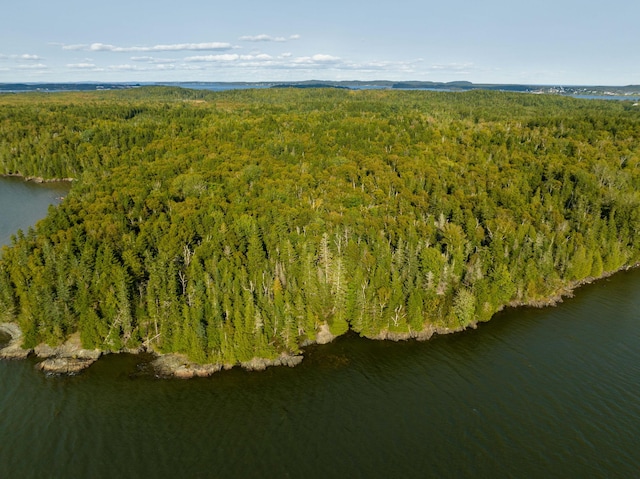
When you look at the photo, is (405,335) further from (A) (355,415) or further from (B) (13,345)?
(B) (13,345)

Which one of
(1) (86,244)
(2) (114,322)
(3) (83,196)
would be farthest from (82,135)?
(2) (114,322)

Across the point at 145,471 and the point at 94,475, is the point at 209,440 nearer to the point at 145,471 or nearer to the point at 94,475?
the point at 145,471

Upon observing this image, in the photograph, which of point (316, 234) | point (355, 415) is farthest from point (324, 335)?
point (316, 234)

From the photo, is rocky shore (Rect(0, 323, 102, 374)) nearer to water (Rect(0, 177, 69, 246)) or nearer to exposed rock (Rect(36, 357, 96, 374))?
exposed rock (Rect(36, 357, 96, 374))

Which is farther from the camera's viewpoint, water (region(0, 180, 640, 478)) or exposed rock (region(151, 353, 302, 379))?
exposed rock (region(151, 353, 302, 379))

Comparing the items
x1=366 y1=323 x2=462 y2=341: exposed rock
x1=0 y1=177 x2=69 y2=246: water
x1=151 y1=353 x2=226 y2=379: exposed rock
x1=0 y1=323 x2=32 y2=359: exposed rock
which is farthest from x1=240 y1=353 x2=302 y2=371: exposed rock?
x1=0 y1=177 x2=69 y2=246: water

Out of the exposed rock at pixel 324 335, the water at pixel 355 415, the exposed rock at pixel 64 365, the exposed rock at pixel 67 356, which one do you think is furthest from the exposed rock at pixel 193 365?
the exposed rock at pixel 64 365
